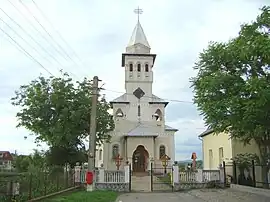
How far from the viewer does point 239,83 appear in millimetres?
18172

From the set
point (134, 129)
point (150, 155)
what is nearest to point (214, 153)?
point (150, 155)

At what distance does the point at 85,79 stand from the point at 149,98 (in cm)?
1911

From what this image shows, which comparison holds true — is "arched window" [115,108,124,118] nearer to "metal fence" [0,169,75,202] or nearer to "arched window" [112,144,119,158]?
"arched window" [112,144,119,158]

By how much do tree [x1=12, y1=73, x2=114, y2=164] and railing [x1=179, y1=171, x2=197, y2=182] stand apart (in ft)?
29.7

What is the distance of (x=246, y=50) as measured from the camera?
15.3 meters

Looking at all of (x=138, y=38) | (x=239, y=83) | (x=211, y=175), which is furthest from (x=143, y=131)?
(x=239, y=83)

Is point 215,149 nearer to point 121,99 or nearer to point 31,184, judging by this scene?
point 121,99

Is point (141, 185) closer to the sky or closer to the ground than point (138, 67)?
closer to the ground

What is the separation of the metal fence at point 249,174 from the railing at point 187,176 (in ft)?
8.62

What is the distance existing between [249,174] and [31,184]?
16.4 meters

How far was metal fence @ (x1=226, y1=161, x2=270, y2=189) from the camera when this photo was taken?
80.5 ft

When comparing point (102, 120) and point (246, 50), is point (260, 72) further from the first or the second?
point (102, 120)

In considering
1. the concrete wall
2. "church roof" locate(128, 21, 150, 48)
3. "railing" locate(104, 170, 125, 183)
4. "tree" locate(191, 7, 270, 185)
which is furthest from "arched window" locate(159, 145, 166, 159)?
"tree" locate(191, 7, 270, 185)

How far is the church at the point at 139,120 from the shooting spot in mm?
44875
